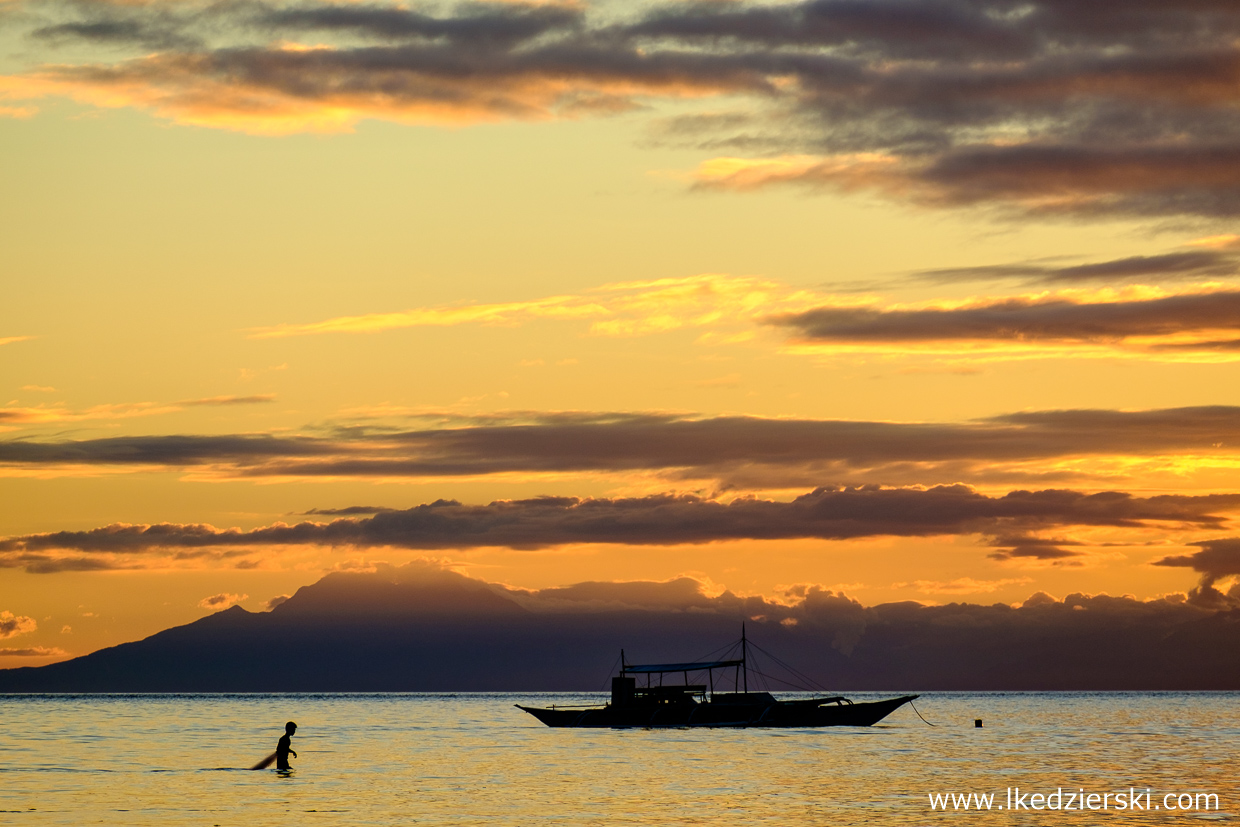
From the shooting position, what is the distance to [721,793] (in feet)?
290

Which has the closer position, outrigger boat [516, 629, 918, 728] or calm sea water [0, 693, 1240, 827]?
calm sea water [0, 693, 1240, 827]

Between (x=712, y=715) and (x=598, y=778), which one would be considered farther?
(x=712, y=715)

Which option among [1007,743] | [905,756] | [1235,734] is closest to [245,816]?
[905,756]

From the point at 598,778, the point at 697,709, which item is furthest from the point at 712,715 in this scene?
the point at 598,778

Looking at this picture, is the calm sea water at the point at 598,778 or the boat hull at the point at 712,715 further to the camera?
the boat hull at the point at 712,715

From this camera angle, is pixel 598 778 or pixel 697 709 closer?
pixel 598 778

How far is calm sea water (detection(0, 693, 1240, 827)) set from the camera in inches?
2975

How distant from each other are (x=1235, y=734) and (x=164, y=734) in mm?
128351

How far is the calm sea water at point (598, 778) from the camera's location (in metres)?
75.6

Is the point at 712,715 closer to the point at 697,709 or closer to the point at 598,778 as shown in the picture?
the point at 697,709

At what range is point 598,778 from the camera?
101375mm

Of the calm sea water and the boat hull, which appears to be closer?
the calm sea water

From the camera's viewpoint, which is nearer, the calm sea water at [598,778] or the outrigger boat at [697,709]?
the calm sea water at [598,778]

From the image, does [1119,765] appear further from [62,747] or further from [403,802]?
[62,747]
